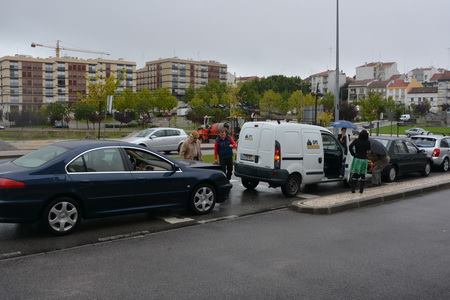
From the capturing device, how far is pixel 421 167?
16109mm

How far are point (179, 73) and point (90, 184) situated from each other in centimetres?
16618

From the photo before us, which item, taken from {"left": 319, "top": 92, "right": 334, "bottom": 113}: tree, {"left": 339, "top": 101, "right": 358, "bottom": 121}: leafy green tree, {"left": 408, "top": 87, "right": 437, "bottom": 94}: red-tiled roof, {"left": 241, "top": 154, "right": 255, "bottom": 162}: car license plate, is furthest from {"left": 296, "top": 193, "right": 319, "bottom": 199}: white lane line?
{"left": 408, "top": 87, "right": 437, "bottom": 94}: red-tiled roof

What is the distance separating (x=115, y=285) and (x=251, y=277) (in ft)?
5.15

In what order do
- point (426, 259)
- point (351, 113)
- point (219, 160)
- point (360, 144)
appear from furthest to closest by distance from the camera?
point (351, 113)
point (219, 160)
point (360, 144)
point (426, 259)

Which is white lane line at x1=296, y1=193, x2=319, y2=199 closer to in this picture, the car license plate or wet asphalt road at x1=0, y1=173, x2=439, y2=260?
wet asphalt road at x1=0, y1=173, x2=439, y2=260

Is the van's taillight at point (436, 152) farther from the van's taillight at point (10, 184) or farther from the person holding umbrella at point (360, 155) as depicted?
the van's taillight at point (10, 184)

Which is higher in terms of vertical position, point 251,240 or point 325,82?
point 325,82

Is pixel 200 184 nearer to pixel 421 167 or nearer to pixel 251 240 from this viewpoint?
pixel 251 240

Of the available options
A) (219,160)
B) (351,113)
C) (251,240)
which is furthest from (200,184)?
(351,113)

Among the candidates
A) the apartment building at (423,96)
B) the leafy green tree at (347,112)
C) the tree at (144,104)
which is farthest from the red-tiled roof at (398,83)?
the tree at (144,104)

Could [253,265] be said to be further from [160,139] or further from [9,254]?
[160,139]

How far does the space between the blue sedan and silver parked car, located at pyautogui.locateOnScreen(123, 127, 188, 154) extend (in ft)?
50.9

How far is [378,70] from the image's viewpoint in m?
165

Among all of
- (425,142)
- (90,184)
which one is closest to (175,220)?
(90,184)
